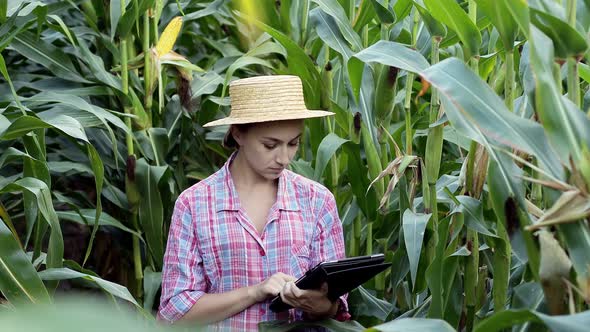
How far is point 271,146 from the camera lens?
1702 millimetres

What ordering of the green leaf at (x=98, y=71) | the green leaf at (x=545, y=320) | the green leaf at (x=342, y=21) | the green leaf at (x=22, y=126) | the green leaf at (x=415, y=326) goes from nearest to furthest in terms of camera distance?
the green leaf at (x=545, y=320) < the green leaf at (x=415, y=326) < the green leaf at (x=22, y=126) < the green leaf at (x=342, y=21) < the green leaf at (x=98, y=71)

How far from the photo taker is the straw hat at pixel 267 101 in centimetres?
171

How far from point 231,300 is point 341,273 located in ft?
0.85

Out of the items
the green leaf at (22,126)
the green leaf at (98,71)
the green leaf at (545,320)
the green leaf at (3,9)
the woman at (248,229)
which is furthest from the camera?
the green leaf at (98,71)

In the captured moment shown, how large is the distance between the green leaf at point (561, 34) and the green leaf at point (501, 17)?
12 centimetres

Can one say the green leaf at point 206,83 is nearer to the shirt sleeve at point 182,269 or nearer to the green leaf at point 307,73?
the green leaf at point 307,73

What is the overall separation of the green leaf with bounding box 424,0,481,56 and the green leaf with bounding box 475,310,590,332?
0.60 m

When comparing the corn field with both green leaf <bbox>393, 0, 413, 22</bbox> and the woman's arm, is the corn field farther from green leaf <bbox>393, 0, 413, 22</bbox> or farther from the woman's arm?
the woman's arm

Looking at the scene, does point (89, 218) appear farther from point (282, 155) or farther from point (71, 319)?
point (71, 319)

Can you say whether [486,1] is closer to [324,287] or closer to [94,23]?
[324,287]

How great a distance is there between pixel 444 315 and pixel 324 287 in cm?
29

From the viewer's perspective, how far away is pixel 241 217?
172 centimetres

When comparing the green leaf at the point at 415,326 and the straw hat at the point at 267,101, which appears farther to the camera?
the straw hat at the point at 267,101

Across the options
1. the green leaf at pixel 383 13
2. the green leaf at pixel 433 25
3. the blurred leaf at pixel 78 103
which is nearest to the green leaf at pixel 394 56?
the green leaf at pixel 433 25
